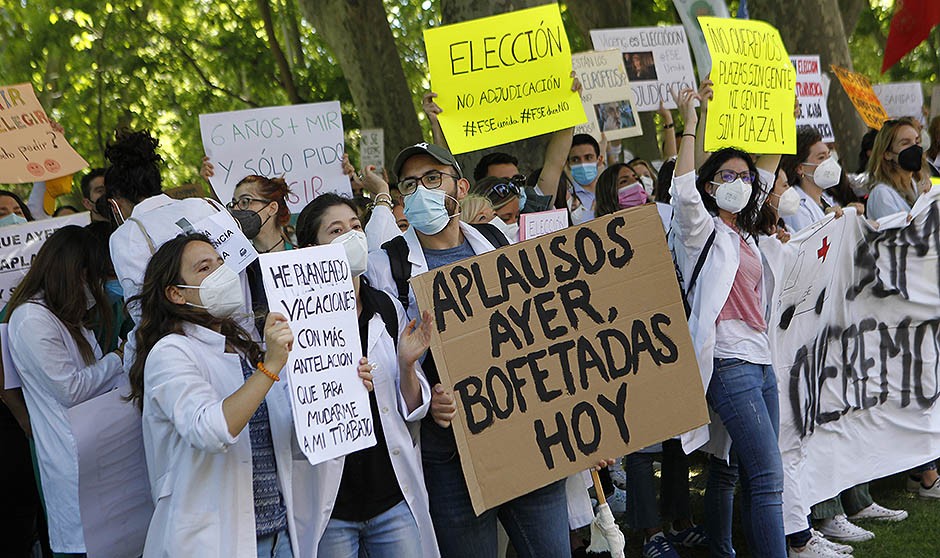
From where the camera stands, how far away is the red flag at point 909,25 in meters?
10.5

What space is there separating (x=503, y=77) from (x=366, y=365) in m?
2.70

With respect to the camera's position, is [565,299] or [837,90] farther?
[837,90]

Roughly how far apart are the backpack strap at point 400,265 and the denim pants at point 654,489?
2.35 meters

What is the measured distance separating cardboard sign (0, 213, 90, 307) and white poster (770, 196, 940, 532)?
387 cm

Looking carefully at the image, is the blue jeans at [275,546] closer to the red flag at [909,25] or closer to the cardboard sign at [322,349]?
the cardboard sign at [322,349]

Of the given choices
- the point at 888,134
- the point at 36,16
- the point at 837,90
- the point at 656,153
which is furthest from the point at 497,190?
the point at 36,16

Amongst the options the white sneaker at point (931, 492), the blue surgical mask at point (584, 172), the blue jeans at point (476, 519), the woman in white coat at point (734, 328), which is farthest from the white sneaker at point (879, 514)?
the blue jeans at point (476, 519)

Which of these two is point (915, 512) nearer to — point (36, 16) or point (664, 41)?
point (664, 41)

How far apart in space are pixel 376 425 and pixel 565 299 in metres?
0.90

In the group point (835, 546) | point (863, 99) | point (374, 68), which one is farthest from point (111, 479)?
point (374, 68)

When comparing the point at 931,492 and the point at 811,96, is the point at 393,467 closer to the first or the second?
→ the point at 931,492

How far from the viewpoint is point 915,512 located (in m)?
6.68

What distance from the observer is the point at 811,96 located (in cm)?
831

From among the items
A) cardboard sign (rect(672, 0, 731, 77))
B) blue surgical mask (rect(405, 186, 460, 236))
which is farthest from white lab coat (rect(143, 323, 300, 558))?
cardboard sign (rect(672, 0, 731, 77))
